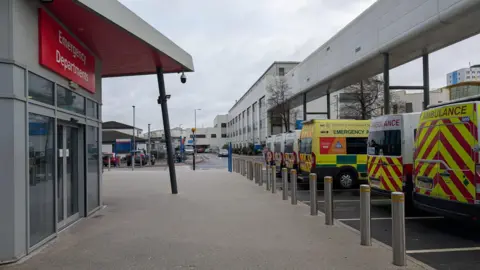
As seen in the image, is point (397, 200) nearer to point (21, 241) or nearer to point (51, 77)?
point (21, 241)

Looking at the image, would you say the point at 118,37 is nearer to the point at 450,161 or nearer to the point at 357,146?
the point at 450,161

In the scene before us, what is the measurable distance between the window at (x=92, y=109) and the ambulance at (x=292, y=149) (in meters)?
9.27

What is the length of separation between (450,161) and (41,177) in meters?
6.83

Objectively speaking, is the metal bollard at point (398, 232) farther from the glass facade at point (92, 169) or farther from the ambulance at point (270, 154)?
the ambulance at point (270, 154)

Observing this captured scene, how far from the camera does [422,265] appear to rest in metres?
5.53

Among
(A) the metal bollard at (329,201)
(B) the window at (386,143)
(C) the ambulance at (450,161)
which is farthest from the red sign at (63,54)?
(B) the window at (386,143)

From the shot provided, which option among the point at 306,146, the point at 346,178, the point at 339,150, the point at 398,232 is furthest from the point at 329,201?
the point at 306,146

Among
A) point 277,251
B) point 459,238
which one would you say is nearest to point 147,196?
point 277,251

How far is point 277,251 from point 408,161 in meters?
4.99

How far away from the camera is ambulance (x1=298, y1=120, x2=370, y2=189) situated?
14812 mm

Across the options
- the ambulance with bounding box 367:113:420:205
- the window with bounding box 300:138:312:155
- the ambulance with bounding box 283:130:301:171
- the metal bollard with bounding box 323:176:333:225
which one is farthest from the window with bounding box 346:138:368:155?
the metal bollard with bounding box 323:176:333:225

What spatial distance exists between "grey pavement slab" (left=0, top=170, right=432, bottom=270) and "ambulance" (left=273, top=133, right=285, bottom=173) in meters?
10.6

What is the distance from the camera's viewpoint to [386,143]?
10336mm

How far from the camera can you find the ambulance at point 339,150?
14.8m
